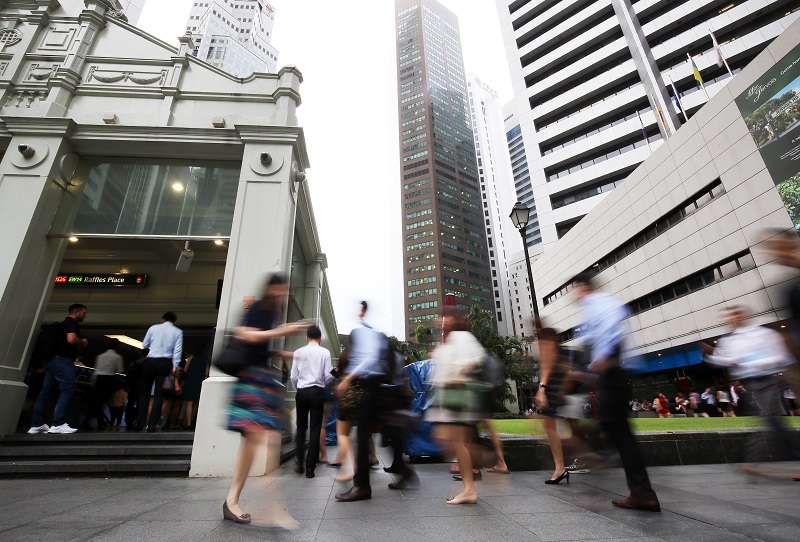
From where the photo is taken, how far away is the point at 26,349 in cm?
587

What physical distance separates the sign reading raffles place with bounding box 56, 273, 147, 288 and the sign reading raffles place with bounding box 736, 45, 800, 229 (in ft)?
77.7

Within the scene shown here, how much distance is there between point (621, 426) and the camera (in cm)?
278

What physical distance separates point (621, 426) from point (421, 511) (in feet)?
5.59

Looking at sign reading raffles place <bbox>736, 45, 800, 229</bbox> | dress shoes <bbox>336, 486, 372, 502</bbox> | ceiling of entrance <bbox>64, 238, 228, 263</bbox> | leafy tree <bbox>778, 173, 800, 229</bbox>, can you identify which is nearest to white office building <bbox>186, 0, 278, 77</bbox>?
ceiling of entrance <bbox>64, 238, 228, 263</bbox>

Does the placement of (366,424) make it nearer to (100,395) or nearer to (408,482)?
(408,482)

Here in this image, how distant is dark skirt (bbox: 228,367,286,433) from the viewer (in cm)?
250

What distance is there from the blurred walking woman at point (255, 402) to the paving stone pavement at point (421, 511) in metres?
0.15

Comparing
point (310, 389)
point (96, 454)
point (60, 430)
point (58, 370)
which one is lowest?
point (96, 454)

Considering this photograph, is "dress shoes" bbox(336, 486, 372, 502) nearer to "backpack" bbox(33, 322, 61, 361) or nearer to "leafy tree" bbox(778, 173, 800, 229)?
"backpack" bbox(33, 322, 61, 361)

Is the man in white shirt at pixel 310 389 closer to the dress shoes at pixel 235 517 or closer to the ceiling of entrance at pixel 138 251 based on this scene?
the dress shoes at pixel 235 517

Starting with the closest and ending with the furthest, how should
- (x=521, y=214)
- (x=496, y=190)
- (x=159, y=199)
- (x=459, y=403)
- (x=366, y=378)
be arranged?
(x=459, y=403)
(x=366, y=378)
(x=159, y=199)
(x=521, y=214)
(x=496, y=190)

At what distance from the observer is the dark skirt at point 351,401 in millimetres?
3758

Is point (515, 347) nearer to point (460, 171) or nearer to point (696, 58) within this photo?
point (696, 58)

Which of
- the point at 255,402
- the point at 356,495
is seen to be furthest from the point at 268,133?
the point at 356,495
